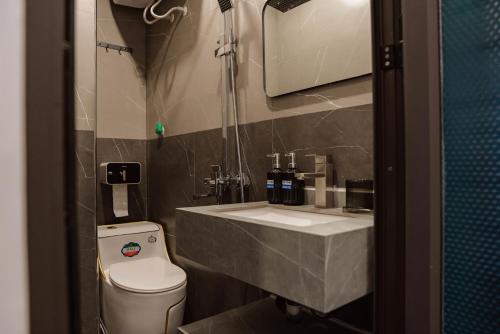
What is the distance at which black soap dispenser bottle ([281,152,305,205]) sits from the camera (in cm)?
141

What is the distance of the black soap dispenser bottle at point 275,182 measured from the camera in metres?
1.47

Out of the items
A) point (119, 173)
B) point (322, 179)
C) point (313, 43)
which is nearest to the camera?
point (322, 179)

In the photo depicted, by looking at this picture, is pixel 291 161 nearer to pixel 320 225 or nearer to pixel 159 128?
pixel 320 225

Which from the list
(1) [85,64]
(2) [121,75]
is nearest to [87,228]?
(1) [85,64]

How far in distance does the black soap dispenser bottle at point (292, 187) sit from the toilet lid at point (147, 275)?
0.90 metres

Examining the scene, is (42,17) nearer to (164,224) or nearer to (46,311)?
(46,311)

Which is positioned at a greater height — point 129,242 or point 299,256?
point 299,256

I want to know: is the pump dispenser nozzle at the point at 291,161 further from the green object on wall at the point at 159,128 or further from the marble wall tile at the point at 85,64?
the green object on wall at the point at 159,128

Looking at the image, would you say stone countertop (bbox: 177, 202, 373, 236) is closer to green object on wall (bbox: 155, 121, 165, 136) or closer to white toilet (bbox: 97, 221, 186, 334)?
white toilet (bbox: 97, 221, 186, 334)

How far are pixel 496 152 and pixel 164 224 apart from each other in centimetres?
226

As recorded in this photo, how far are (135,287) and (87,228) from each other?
0.42m

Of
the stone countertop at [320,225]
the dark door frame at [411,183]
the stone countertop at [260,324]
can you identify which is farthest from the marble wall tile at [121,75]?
the dark door frame at [411,183]

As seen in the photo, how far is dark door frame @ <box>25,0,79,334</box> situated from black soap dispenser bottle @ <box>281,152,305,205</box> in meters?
1.07

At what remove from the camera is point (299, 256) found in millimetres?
863
